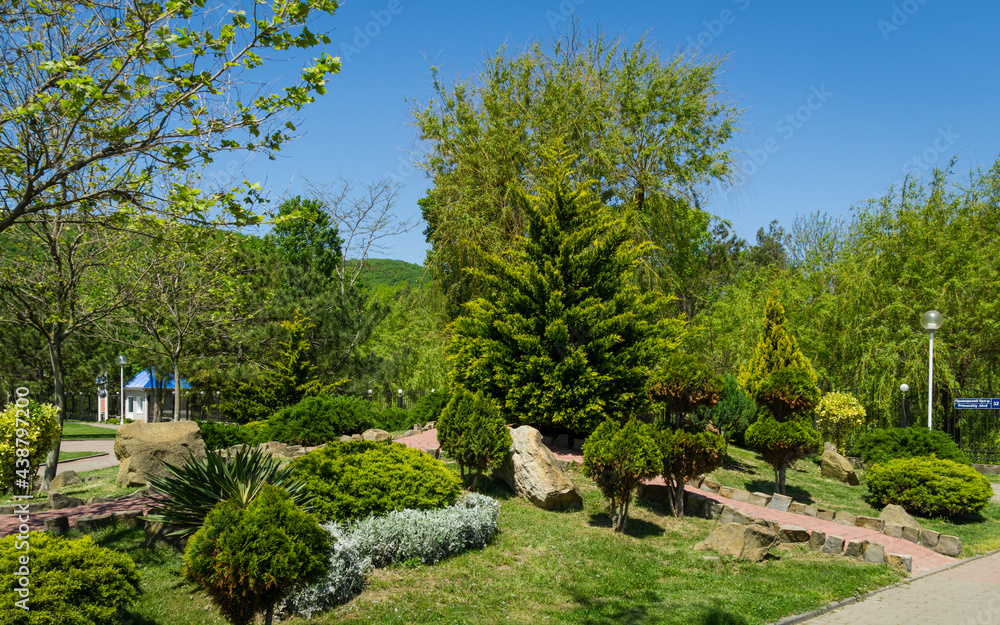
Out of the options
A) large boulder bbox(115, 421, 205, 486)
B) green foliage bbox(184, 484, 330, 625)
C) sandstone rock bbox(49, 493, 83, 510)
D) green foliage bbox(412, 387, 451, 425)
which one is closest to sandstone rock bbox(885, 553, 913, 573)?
green foliage bbox(184, 484, 330, 625)

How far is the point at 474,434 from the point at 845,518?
24.0ft

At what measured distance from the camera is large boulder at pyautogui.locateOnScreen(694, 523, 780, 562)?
28.3 ft

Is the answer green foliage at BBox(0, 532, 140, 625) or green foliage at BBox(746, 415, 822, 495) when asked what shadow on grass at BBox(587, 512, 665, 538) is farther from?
green foliage at BBox(0, 532, 140, 625)

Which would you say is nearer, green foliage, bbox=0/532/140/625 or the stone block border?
green foliage, bbox=0/532/140/625

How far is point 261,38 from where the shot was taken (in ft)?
20.0

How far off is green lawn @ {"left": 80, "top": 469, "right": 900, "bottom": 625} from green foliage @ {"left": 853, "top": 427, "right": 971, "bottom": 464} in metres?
7.45

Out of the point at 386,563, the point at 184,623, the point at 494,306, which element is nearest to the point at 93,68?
the point at 184,623

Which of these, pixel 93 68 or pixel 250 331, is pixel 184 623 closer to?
pixel 93 68

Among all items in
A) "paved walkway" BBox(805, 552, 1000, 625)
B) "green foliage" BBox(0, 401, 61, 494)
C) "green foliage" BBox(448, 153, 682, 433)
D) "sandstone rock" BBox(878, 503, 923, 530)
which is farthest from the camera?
"green foliage" BBox(448, 153, 682, 433)

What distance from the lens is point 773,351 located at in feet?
66.2

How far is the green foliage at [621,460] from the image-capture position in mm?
9078

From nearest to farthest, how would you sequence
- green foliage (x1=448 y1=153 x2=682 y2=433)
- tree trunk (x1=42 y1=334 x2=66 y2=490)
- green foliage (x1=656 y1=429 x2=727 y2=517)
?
green foliage (x1=656 y1=429 x2=727 y2=517) < tree trunk (x1=42 y1=334 x2=66 y2=490) < green foliage (x1=448 y1=153 x2=682 y2=433)

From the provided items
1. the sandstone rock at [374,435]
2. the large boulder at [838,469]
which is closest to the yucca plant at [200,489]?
the sandstone rock at [374,435]

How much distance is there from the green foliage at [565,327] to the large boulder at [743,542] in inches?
191
